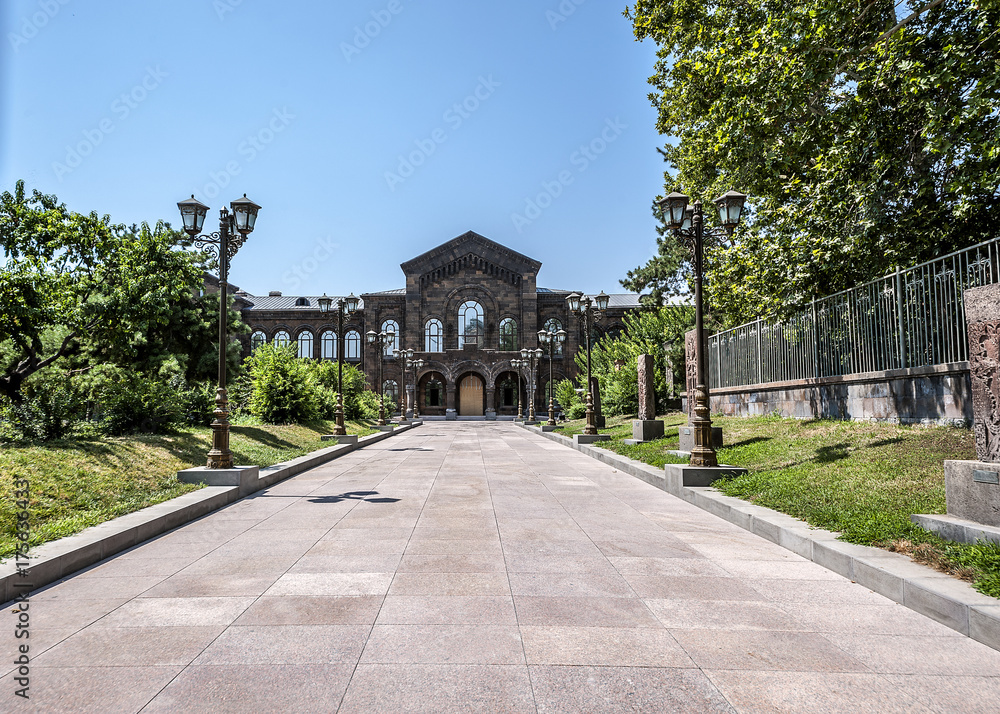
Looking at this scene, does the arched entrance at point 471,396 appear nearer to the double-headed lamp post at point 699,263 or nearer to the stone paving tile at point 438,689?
the double-headed lamp post at point 699,263

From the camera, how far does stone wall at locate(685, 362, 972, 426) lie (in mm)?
9727

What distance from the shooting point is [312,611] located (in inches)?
170

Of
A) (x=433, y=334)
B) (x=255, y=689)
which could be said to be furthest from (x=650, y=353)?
(x=433, y=334)

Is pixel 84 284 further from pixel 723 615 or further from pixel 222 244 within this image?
pixel 723 615

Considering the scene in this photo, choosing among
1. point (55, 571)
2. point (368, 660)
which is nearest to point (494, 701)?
point (368, 660)

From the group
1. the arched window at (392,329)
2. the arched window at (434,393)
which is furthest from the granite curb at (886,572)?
the arched window at (392,329)

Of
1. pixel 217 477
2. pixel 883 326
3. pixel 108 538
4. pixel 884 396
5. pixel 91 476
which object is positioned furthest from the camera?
pixel 883 326

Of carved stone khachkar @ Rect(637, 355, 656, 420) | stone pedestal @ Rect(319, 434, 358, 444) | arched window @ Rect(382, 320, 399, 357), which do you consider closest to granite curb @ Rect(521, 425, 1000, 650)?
carved stone khachkar @ Rect(637, 355, 656, 420)

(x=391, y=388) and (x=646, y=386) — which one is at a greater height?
(x=391, y=388)

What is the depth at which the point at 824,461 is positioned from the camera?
9.55 m

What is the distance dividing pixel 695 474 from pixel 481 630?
6.72 metres

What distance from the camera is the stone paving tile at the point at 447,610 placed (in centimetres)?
411

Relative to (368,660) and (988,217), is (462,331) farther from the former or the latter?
(368,660)

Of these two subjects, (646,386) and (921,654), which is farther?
(646,386)
